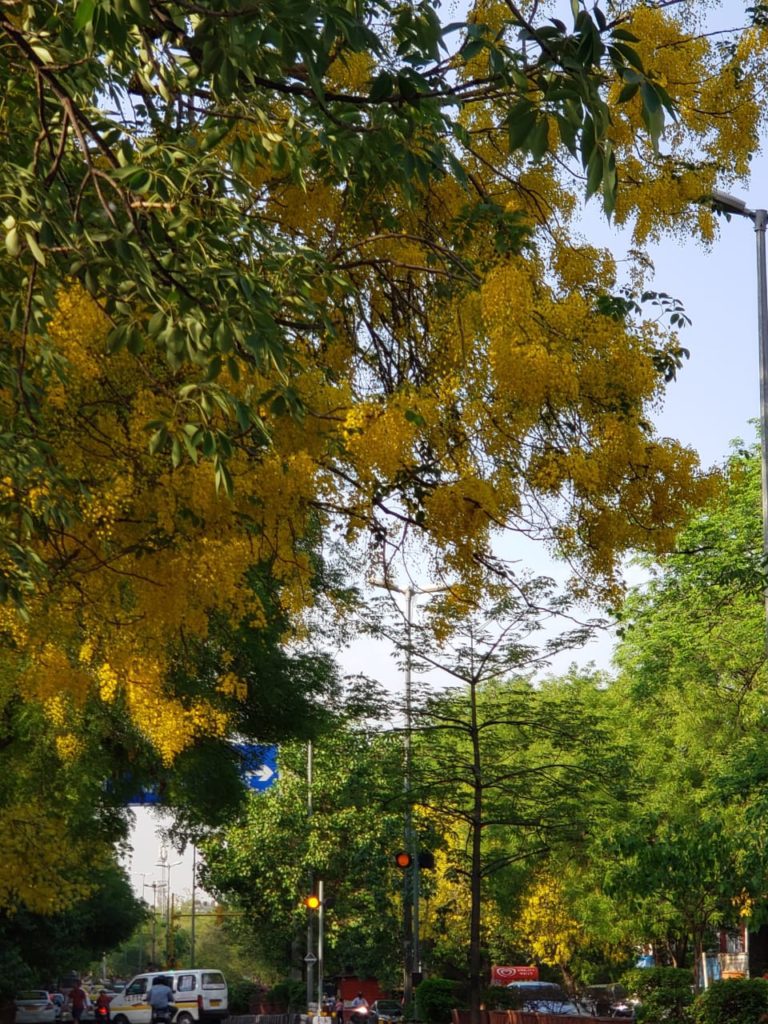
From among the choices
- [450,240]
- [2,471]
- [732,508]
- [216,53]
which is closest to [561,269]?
[450,240]

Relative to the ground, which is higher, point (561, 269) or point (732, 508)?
point (732, 508)

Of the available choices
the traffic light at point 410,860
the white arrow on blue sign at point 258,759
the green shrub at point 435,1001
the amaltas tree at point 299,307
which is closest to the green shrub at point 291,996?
the green shrub at point 435,1001

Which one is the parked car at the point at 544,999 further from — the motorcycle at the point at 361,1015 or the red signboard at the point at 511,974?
the red signboard at the point at 511,974

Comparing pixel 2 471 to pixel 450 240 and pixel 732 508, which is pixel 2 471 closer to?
pixel 450 240

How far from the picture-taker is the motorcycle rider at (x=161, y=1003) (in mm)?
37344

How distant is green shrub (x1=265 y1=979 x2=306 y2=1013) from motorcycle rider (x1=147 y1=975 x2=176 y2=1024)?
234 inches

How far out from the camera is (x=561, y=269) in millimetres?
9594

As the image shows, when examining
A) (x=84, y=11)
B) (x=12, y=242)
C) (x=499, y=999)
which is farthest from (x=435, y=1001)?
(x=84, y=11)

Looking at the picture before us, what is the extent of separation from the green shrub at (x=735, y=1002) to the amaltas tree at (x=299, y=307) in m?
12.2

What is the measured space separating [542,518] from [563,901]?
38131 millimetres

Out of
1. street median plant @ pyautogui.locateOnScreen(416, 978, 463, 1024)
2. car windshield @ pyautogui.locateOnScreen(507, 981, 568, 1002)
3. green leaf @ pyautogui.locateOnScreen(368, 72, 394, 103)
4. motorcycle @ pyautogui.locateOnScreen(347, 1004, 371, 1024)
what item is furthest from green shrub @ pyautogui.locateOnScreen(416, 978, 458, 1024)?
green leaf @ pyautogui.locateOnScreen(368, 72, 394, 103)

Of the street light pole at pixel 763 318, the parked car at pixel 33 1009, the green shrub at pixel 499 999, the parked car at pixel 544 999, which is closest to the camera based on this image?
the street light pole at pixel 763 318

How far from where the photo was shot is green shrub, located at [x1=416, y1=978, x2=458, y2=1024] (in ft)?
88.7

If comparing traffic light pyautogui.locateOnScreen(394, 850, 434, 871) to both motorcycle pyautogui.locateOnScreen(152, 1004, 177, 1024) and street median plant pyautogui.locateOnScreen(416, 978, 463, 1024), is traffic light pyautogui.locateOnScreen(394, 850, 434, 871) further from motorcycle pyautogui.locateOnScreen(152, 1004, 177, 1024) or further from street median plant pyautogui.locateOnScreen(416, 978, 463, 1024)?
motorcycle pyautogui.locateOnScreen(152, 1004, 177, 1024)
